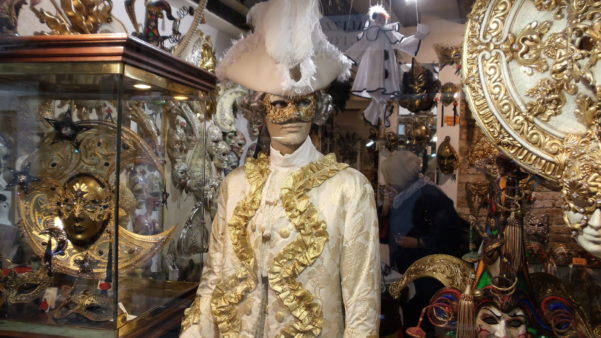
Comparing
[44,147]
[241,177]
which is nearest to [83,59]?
[44,147]

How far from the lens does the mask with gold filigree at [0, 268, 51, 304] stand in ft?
5.18

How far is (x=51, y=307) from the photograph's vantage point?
5.08ft

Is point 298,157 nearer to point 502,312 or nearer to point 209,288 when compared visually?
point 209,288

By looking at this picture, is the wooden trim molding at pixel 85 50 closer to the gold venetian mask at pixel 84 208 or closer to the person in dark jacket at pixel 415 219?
the gold venetian mask at pixel 84 208

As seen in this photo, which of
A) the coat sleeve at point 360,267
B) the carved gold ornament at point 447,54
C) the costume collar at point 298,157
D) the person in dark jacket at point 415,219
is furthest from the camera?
the person in dark jacket at point 415,219

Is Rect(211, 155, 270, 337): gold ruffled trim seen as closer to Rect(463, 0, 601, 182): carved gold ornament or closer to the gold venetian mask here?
the gold venetian mask

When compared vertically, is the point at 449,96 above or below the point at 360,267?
above

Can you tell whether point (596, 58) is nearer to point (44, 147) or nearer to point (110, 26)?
point (110, 26)

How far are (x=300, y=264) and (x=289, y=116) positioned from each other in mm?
426

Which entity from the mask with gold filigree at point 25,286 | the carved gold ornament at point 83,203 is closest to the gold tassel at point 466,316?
the carved gold ornament at point 83,203

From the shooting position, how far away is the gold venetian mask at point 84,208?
1.53 m

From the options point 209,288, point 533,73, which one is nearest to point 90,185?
point 209,288

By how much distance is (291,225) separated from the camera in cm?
139

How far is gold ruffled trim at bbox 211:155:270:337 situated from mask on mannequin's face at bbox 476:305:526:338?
0.75 m
